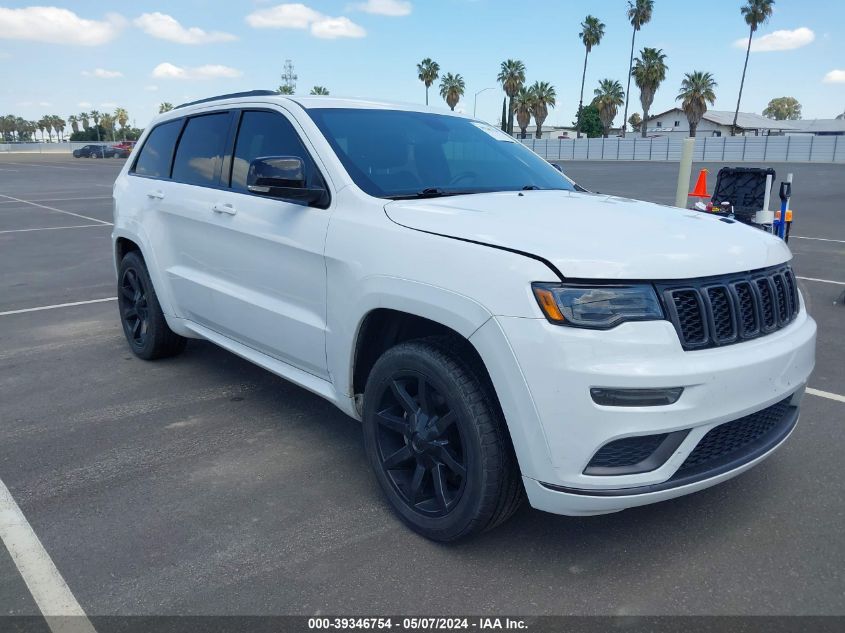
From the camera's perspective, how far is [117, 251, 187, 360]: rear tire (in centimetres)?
508

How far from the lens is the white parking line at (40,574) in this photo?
2.48 meters

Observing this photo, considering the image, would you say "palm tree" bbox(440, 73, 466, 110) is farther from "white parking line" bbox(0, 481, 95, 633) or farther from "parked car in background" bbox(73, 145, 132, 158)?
"white parking line" bbox(0, 481, 95, 633)

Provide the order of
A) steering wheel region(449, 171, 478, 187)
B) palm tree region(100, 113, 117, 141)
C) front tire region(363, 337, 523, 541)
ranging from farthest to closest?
palm tree region(100, 113, 117, 141) → steering wheel region(449, 171, 478, 187) → front tire region(363, 337, 523, 541)

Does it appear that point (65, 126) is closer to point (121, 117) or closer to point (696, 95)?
point (121, 117)

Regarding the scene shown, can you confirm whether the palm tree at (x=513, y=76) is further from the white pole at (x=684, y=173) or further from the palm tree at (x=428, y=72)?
the white pole at (x=684, y=173)

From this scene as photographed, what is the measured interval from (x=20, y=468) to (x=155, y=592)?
1.49 meters

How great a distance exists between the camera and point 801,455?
147 inches

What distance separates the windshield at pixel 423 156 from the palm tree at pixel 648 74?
8121 cm

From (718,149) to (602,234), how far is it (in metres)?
60.4

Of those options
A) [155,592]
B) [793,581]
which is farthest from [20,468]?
[793,581]

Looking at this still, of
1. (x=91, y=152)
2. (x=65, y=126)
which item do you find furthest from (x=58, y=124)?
(x=91, y=152)

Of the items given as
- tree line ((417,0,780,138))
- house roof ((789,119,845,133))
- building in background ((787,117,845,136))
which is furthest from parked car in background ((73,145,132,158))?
house roof ((789,119,845,133))

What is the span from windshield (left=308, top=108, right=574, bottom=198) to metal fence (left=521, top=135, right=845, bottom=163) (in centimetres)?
5005

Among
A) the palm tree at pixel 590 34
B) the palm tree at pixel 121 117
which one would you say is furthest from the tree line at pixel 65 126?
the palm tree at pixel 590 34
